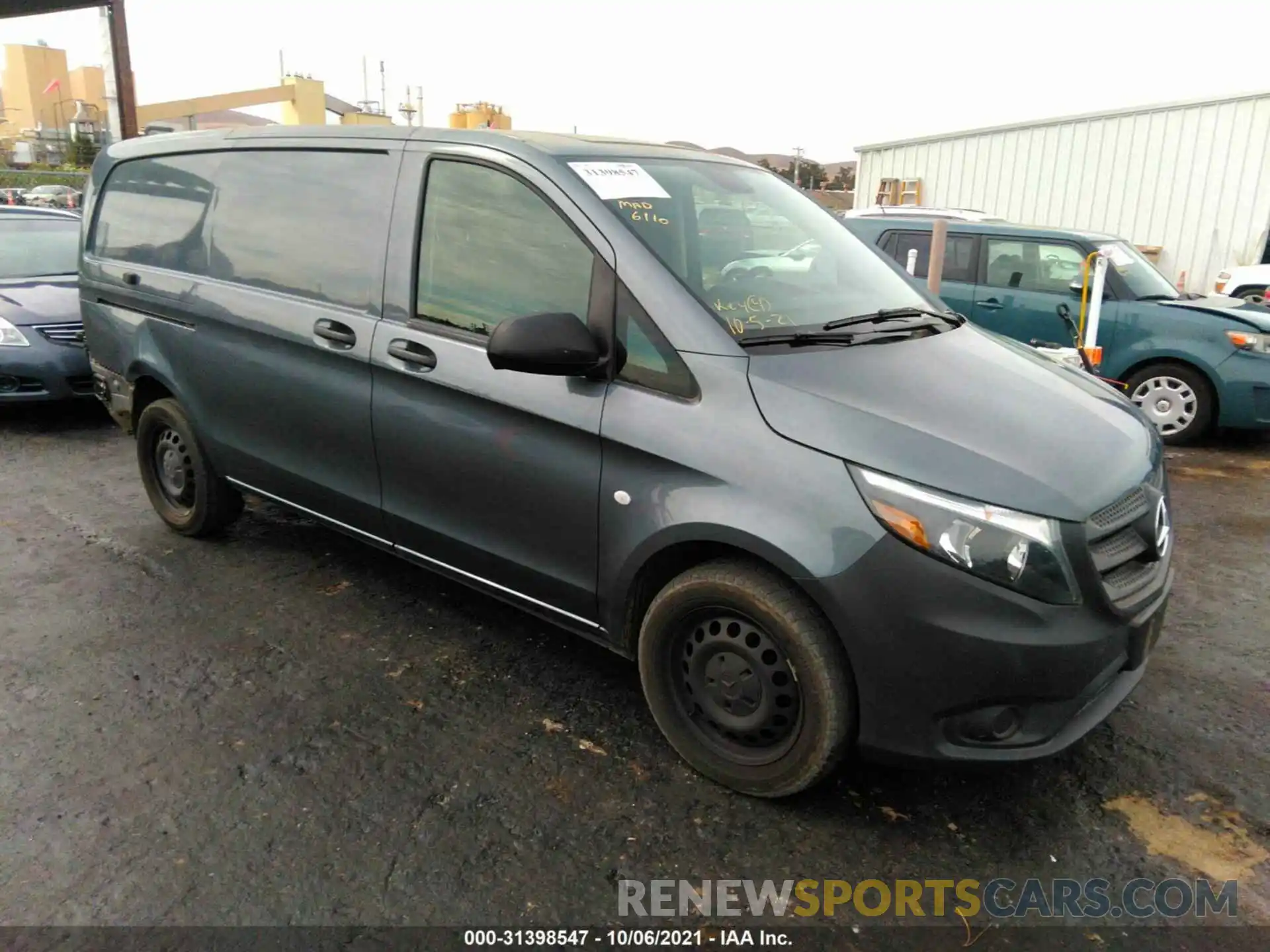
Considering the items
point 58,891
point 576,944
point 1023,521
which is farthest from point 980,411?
point 58,891

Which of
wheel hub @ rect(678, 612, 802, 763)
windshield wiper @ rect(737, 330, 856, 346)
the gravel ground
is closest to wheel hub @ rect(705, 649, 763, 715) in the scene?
wheel hub @ rect(678, 612, 802, 763)

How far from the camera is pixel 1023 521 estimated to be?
7.27 feet

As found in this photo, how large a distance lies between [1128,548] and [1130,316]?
5429mm

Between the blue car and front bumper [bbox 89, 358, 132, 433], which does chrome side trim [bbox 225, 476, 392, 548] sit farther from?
the blue car

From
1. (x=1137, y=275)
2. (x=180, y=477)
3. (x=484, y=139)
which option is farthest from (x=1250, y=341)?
(x=180, y=477)

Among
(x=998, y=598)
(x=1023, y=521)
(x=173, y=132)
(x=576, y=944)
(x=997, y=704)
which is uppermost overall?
(x=173, y=132)

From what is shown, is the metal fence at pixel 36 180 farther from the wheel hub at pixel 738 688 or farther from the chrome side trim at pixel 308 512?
the wheel hub at pixel 738 688

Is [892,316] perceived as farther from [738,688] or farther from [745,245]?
[738,688]

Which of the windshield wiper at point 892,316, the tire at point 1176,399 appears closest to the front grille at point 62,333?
the windshield wiper at point 892,316

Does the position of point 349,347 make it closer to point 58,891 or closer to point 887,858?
point 58,891

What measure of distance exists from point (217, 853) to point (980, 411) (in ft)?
7.83

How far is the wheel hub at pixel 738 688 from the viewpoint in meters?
2.50

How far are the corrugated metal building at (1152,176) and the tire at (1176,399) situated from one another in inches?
317

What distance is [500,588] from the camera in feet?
10.3
